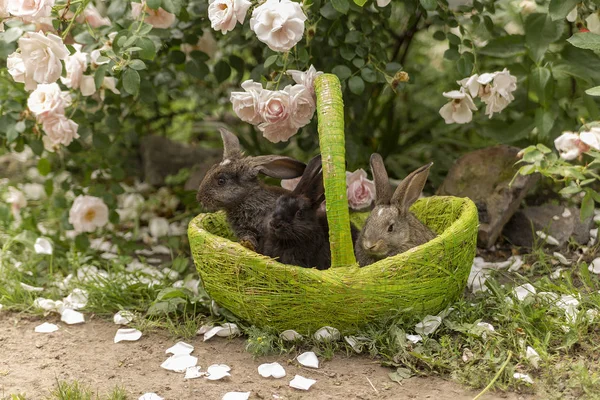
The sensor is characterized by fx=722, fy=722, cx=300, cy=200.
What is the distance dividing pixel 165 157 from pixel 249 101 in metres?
2.65

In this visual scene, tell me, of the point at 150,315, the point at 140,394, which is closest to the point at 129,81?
the point at 150,315

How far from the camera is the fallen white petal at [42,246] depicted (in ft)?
13.2

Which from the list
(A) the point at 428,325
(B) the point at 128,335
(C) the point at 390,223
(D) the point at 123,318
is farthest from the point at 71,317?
(A) the point at 428,325

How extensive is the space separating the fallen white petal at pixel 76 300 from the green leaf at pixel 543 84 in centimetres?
255

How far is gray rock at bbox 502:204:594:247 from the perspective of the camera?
4.02 metres

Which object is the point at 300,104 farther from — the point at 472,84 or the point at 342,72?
the point at 472,84

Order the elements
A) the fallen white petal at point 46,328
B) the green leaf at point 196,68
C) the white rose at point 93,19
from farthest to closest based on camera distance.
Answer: the green leaf at point 196,68, the white rose at point 93,19, the fallen white petal at point 46,328

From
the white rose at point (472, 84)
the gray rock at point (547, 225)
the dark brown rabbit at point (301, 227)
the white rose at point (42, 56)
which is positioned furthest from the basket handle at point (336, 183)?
the gray rock at point (547, 225)

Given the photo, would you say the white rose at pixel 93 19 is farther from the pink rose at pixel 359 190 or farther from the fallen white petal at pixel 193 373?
the fallen white petal at pixel 193 373

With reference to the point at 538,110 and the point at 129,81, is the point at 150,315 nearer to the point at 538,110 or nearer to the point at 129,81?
the point at 129,81

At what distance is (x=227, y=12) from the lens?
10.0 ft

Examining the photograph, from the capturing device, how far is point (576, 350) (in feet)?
9.57

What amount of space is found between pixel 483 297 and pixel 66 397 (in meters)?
1.85

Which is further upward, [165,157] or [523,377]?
[165,157]
